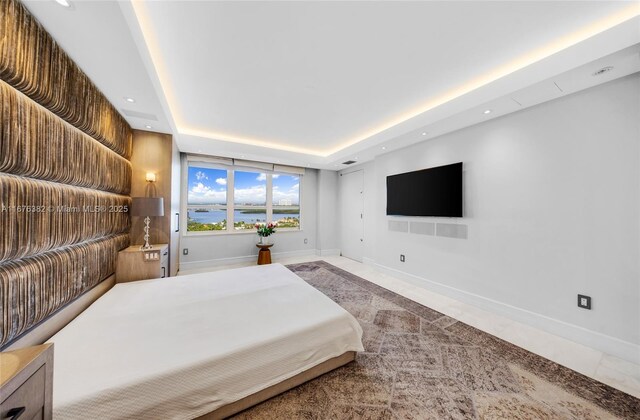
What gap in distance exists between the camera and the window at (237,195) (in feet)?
16.4

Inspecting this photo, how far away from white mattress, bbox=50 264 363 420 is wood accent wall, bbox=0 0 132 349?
316 mm

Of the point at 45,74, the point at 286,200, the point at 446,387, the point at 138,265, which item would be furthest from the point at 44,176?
the point at 286,200

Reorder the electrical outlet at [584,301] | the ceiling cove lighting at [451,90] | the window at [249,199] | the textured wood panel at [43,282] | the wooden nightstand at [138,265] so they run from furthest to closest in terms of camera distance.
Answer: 1. the window at [249,199]
2. the wooden nightstand at [138,265]
3. the electrical outlet at [584,301]
4. the ceiling cove lighting at [451,90]
5. the textured wood panel at [43,282]

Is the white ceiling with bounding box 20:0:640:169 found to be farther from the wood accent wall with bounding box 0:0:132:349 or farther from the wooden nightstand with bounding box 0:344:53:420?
the wooden nightstand with bounding box 0:344:53:420

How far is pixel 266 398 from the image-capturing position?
5.09 ft

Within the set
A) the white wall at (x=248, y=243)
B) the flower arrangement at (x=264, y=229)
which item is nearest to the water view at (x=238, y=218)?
the white wall at (x=248, y=243)

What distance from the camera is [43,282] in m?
1.53

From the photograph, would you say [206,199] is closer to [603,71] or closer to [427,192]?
[427,192]

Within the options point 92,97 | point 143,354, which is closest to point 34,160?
point 92,97

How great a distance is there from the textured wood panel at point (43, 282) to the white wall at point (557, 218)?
423 centimetres

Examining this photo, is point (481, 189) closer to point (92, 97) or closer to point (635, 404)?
point (635, 404)

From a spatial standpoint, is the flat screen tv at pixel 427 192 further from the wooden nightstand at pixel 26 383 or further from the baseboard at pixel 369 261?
the wooden nightstand at pixel 26 383

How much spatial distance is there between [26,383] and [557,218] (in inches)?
152

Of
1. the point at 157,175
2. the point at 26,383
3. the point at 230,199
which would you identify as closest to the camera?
the point at 26,383
